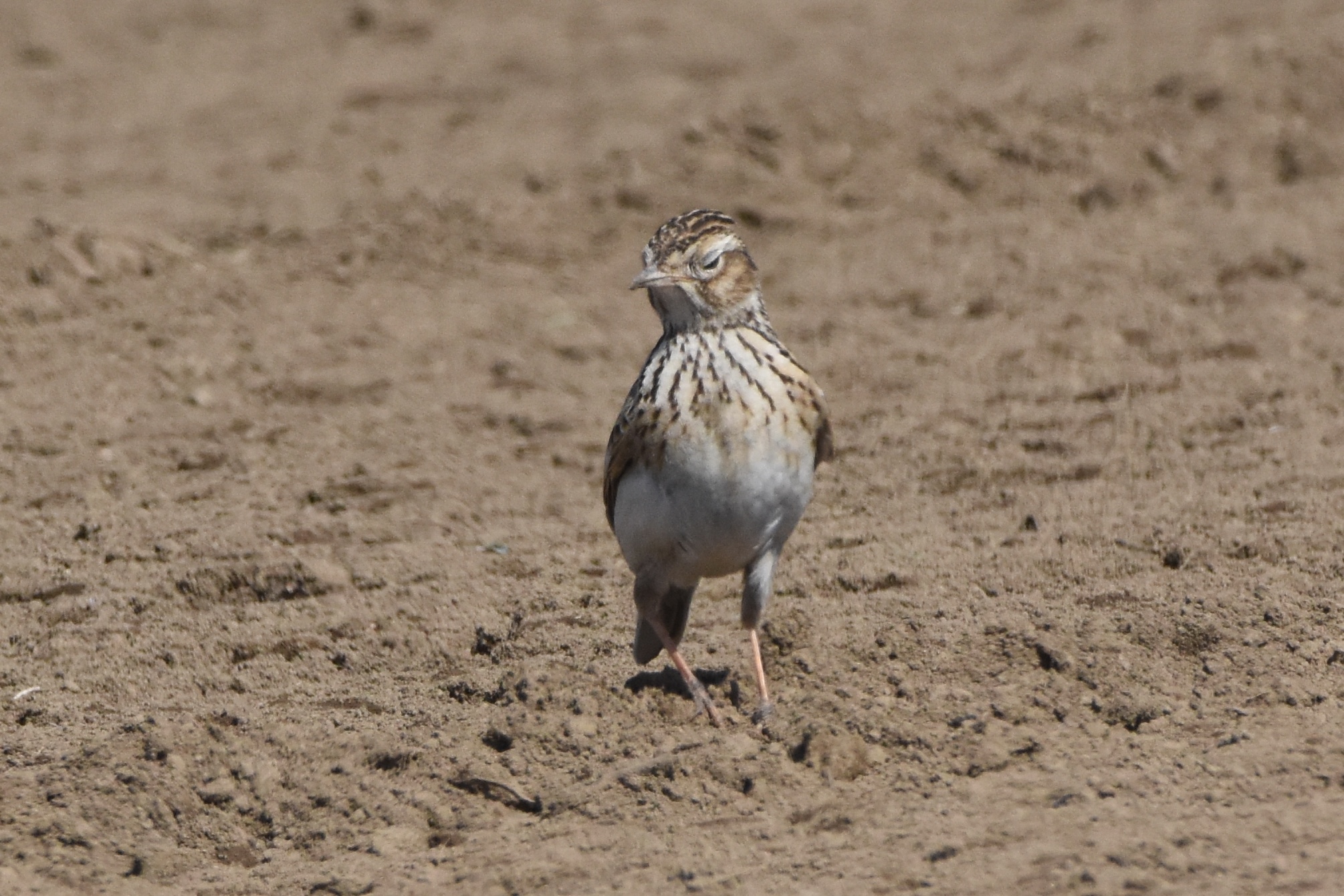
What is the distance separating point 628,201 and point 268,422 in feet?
11.6

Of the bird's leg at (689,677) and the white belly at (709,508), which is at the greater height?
the white belly at (709,508)

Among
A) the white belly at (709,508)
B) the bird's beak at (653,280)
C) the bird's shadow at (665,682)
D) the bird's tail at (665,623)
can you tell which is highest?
the bird's beak at (653,280)

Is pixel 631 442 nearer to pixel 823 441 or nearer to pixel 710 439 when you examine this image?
pixel 710 439

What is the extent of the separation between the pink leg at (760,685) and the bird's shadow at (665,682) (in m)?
0.16

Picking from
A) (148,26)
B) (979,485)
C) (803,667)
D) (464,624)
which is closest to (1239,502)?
(979,485)

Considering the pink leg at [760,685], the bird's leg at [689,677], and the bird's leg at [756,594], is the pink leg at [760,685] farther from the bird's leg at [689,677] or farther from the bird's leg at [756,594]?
the bird's leg at [689,677]

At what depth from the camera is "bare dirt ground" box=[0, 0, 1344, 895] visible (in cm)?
578

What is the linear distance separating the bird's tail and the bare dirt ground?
0.18m

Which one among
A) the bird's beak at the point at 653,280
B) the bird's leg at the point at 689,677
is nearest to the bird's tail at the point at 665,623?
the bird's leg at the point at 689,677

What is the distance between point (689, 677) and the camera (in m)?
6.51

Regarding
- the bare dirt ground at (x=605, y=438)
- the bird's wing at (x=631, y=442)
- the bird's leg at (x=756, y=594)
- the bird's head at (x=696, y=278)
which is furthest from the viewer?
the bird's leg at (x=756, y=594)

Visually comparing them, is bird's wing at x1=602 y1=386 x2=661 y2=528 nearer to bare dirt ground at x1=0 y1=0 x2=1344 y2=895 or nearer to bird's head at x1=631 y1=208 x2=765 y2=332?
bird's head at x1=631 y1=208 x2=765 y2=332

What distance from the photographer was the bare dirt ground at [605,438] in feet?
19.0

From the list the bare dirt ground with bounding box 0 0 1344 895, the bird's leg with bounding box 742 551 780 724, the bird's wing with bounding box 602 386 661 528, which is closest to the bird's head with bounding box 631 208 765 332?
the bird's wing with bounding box 602 386 661 528
